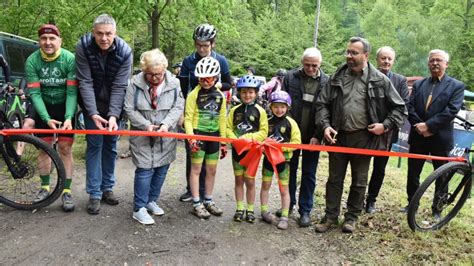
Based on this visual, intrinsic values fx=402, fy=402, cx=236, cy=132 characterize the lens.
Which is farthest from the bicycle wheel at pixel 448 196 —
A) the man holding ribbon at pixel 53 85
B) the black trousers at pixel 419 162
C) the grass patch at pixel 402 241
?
the man holding ribbon at pixel 53 85

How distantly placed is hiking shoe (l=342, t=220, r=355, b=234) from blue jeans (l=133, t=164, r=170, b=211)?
2112 millimetres

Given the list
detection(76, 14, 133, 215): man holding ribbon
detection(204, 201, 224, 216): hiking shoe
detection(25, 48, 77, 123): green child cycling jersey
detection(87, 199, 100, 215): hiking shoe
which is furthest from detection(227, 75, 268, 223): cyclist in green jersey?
detection(25, 48, 77, 123): green child cycling jersey

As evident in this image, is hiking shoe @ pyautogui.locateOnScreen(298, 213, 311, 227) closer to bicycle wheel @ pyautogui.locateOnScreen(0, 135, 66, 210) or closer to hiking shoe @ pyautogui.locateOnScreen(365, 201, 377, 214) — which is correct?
hiking shoe @ pyautogui.locateOnScreen(365, 201, 377, 214)

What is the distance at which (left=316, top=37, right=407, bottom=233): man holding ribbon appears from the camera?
4148 millimetres

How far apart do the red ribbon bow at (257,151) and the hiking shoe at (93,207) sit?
1.72 m

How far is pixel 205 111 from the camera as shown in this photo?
4523 millimetres

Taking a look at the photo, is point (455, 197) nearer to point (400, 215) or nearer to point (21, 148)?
point (400, 215)

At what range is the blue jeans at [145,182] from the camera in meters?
4.30

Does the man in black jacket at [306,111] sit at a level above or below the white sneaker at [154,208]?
above

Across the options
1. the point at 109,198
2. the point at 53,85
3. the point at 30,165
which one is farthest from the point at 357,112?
the point at 30,165

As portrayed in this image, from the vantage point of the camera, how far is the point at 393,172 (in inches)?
340

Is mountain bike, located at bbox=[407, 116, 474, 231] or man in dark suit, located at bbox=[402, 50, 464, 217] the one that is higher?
man in dark suit, located at bbox=[402, 50, 464, 217]

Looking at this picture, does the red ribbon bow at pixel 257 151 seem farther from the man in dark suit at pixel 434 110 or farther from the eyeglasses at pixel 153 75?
the man in dark suit at pixel 434 110

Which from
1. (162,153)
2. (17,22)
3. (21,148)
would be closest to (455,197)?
(162,153)
